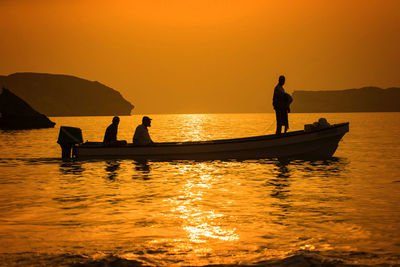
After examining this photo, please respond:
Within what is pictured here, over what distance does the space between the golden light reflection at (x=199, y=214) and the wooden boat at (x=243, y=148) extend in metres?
6.09

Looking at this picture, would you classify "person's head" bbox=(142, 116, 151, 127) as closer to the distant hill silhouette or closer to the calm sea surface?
the calm sea surface

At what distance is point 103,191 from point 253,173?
7092 mm

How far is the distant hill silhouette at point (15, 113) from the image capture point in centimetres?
8919

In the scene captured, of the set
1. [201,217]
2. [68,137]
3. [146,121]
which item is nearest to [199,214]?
[201,217]

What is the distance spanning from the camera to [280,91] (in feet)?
73.0

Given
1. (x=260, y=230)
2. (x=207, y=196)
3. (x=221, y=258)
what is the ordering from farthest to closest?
(x=207, y=196) → (x=260, y=230) → (x=221, y=258)

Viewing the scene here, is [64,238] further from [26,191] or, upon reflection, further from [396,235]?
[26,191]

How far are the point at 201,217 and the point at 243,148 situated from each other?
13665 mm

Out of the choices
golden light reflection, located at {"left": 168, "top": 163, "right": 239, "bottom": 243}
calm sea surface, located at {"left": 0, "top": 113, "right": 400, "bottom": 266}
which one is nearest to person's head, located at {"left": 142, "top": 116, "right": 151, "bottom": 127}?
calm sea surface, located at {"left": 0, "top": 113, "right": 400, "bottom": 266}

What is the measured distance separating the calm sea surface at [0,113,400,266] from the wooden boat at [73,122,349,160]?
10.1 feet

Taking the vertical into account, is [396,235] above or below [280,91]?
below

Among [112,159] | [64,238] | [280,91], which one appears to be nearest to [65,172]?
[112,159]

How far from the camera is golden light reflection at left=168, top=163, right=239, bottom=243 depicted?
905cm

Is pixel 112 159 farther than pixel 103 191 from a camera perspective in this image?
Yes
